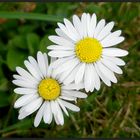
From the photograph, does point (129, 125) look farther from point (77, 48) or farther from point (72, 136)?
point (77, 48)

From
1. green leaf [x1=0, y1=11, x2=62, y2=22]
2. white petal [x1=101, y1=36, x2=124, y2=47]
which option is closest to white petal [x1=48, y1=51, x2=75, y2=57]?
white petal [x1=101, y1=36, x2=124, y2=47]

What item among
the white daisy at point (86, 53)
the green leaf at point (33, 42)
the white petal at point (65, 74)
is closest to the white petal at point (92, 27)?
the white daisy at point (86, 53)

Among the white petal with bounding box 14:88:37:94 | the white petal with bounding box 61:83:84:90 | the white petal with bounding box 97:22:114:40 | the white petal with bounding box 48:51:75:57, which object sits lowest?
the white petal with bounding box 61:83:84:90

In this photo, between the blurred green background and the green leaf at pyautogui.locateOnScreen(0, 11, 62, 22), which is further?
the blurred green background

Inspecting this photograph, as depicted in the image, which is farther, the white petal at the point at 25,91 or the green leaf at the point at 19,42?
the green leaf at the point at 19,42

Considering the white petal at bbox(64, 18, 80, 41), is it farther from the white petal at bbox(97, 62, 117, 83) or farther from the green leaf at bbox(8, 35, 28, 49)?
the green leaf at bbox(8, 35, 28, 49)

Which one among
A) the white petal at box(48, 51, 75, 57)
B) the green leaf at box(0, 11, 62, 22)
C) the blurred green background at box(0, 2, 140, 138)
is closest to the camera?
the white petal at box(48, 51, 75, 57)

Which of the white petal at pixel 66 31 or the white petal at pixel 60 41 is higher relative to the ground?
the white petal at pixel 66 31

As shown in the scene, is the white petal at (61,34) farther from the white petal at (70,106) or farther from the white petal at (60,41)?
the white petal at (70,106)
